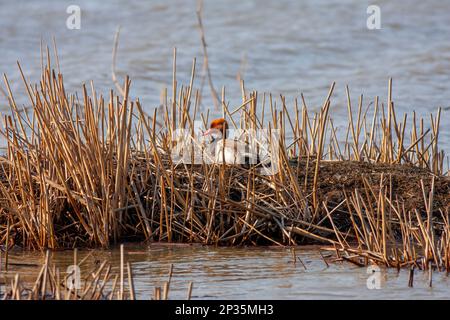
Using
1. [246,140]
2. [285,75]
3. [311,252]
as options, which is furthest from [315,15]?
[311,252]

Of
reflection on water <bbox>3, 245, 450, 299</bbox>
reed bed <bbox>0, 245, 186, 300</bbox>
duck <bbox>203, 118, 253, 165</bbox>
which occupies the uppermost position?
duck <bbox>203, 118, 253, 165</bbox>

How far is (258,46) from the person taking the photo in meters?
17.5

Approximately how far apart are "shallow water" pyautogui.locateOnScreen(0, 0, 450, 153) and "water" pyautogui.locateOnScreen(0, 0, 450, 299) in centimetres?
2

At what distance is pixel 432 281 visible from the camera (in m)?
6.05

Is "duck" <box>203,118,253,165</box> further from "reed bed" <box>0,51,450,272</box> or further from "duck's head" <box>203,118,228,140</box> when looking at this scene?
"duck's head" <box>203,118,228,140</box>

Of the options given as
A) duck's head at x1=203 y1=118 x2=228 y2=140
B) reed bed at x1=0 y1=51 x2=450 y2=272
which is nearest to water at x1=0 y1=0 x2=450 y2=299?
duck's head at x1=203 y1=118 x2=228 y2=140

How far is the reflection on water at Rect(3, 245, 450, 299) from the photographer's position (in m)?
5.93

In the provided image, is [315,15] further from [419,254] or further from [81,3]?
[419,254]

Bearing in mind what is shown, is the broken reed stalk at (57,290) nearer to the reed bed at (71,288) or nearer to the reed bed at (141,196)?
the reed bed at (71,288)

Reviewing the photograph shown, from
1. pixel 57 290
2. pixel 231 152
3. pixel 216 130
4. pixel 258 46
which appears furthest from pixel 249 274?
pixel 258 46

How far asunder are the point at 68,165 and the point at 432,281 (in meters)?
2.87

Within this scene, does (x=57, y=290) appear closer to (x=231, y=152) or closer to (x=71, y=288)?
(x=71, y=288)

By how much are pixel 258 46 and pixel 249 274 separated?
11394mm

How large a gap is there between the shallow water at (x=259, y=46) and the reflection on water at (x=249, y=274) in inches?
202
